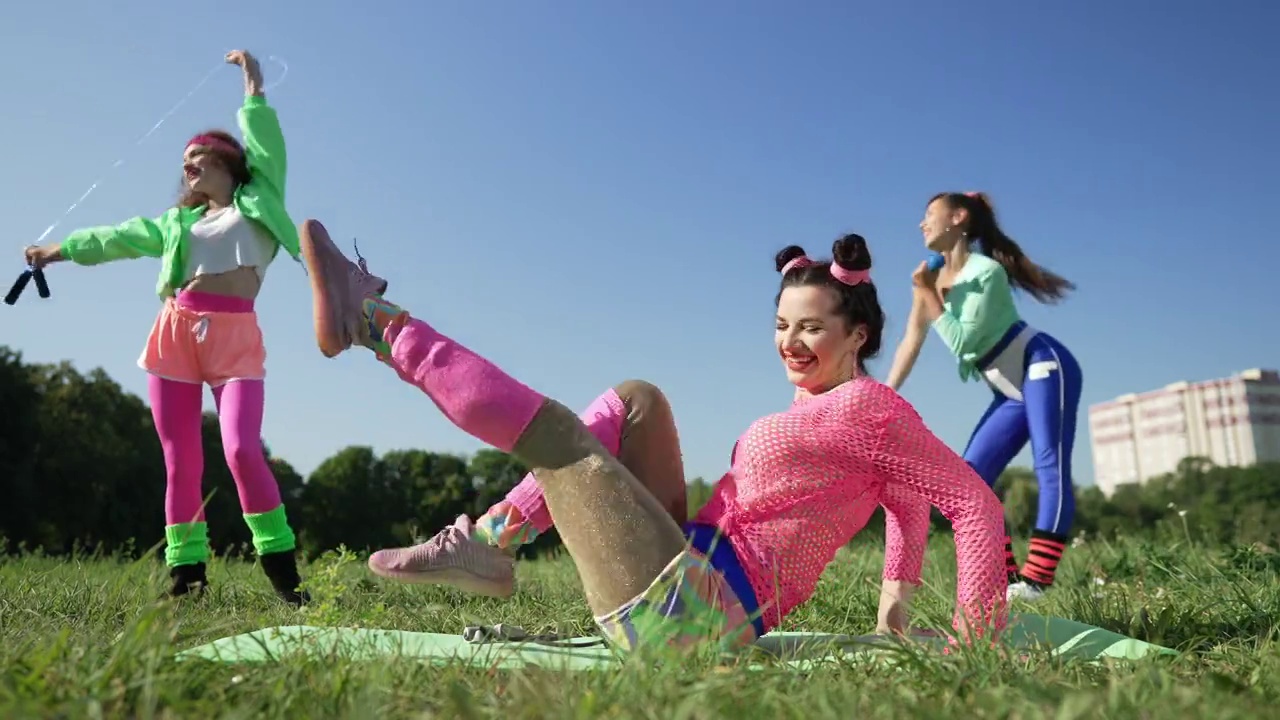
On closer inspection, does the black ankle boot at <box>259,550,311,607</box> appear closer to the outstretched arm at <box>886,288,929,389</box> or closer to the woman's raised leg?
the woman's raised leg

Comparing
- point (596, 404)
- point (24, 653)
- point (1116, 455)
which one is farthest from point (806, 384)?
point (1116, 455)

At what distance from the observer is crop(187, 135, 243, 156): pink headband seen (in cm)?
473

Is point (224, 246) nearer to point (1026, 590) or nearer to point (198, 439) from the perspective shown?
point (198, 439)

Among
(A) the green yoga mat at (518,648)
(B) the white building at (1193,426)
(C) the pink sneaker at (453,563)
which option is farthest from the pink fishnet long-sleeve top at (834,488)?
(B) the white building at (1193,426)

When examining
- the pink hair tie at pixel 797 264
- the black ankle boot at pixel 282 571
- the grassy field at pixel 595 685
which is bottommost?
the grassy field at pixel 595 685

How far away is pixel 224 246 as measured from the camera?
4535 mm

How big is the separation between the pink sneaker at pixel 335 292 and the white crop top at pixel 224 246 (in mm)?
2191

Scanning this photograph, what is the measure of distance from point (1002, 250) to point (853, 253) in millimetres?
3128

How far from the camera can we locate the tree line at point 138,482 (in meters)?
19.2

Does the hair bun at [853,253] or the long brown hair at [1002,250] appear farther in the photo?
the long brown hair at [1002,250]

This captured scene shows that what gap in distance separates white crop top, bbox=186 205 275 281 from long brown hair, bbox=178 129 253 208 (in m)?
0.26

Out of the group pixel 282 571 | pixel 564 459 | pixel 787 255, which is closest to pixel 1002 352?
pixel 787 255

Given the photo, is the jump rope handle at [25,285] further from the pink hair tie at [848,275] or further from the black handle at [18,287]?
the pink hair tie at [848,275]

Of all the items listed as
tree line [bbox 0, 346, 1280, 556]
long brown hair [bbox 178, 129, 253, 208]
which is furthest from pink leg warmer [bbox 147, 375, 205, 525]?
tree line [bbox 0, 346, 1280, 556]
